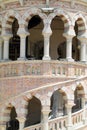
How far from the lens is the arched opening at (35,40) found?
91.7 feet

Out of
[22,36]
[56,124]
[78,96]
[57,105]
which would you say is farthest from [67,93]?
[22,36]

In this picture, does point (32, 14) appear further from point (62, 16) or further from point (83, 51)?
point (83, 51)

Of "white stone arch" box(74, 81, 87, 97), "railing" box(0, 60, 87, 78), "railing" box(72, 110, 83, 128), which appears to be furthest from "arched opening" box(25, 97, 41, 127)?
"railing" box(72, 110, 83, 128)

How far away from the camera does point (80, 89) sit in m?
25.4

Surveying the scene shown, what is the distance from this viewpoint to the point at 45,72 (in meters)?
24.5

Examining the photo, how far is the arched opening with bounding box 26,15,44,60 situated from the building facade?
138 cm

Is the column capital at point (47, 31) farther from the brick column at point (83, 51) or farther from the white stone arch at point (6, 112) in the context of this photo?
the white stone arch at point (6, 112)

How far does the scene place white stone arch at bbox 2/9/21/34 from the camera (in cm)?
2522

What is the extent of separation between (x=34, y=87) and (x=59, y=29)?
438cm

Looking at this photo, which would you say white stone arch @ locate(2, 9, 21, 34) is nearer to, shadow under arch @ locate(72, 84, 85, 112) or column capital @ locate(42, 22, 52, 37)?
column capital @ locate(42, 22, 52, 37)

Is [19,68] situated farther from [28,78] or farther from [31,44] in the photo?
[31,44]

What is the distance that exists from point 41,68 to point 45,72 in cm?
24

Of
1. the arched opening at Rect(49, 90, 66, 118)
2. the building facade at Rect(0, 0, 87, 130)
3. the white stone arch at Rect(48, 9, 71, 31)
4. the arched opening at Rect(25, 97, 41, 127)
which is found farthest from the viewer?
the arched opening at Rect(25, 97, 41, 127)

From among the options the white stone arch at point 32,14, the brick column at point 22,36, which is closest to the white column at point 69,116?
the brick column at point 22,36
